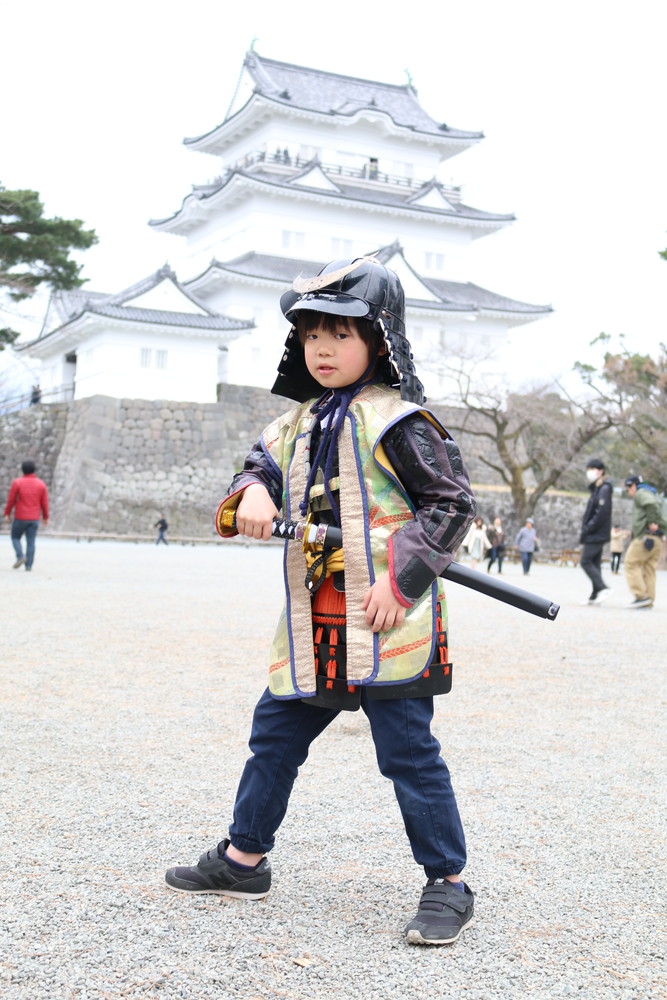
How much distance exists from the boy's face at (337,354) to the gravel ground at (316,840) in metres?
1.28

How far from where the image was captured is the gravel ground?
2.06 m

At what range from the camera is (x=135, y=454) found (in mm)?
27969

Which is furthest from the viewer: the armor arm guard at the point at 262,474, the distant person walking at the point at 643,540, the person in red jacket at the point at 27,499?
the person in red jacket at the point at 27,499

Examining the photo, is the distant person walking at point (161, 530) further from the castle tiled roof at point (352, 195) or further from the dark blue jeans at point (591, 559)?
the dark blue jeans at point (591, 559)

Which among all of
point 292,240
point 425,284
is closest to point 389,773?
point 425,284

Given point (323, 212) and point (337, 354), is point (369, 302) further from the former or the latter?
point (323, 212)

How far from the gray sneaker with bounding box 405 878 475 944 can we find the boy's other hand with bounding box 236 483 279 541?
2.95 feet

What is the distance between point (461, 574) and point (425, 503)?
20 centimetres

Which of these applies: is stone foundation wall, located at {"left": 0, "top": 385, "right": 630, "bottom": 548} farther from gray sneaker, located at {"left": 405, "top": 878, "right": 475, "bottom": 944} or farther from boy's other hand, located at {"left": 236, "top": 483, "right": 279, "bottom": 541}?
gray sneaker, located at {"left": 405, "top": 878, "right": 475, "bottom": 944}

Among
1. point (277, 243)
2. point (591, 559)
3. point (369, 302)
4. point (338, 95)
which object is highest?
point (338, 95)

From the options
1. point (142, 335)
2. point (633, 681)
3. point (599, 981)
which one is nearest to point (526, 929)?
point (599, 981)

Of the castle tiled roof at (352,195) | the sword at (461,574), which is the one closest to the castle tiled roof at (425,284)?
the castle tiled roof at (352,195)

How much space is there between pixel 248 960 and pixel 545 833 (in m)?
1.29

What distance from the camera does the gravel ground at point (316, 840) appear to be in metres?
2.06
